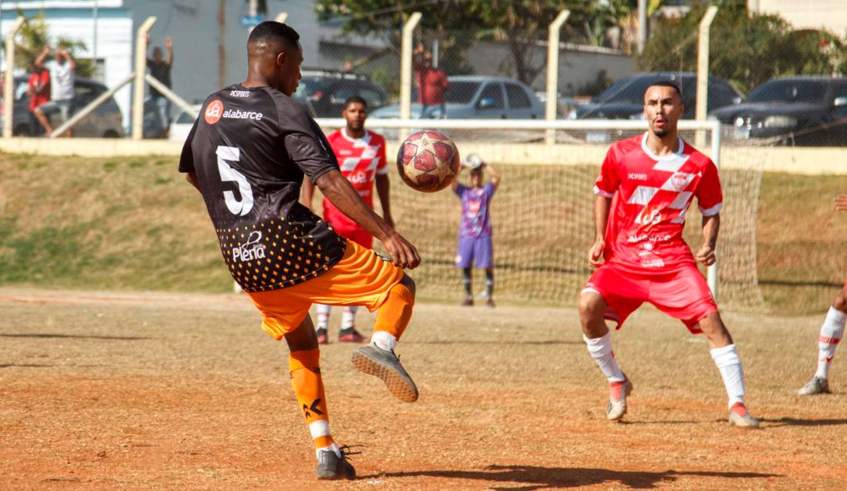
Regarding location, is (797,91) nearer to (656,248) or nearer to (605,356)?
(656,248)

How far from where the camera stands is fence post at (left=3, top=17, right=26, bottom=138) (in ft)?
75.0

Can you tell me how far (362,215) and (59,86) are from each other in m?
19.9

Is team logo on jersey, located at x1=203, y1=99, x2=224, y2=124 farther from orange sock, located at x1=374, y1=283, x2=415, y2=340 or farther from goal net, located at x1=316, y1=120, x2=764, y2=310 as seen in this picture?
goal net, located at x1=316, y1=120, x2=764, y2=310

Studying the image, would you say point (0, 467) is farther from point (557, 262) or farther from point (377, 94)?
point (377, 94)

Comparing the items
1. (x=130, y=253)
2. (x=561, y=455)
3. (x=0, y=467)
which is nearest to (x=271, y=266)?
(x=0, y=467)

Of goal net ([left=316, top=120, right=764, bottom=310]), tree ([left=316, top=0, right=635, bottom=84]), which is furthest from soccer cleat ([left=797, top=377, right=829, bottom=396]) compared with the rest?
tree ([left=316, top=0, right=635, bottom=84])

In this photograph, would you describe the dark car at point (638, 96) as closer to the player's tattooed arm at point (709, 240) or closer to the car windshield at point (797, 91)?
the car windshield at point (797, 91)

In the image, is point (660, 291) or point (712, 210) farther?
point (712, 210)

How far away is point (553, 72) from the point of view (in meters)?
19.6

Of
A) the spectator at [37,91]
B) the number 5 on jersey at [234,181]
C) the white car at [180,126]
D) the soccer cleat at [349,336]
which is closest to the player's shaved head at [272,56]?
the number 5 on jersey at [234,181]

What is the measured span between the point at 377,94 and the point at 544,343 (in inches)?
456

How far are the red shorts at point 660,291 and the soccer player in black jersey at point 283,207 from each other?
2.42 metres

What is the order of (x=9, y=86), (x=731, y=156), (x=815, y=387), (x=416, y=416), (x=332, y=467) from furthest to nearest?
(x=9, y=86) < (x=731, y=156) < (x=815, y=387) < (x=416, y=416) < (x=332, y=467)

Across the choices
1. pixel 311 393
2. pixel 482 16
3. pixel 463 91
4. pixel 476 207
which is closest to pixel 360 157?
pixel 476 207
